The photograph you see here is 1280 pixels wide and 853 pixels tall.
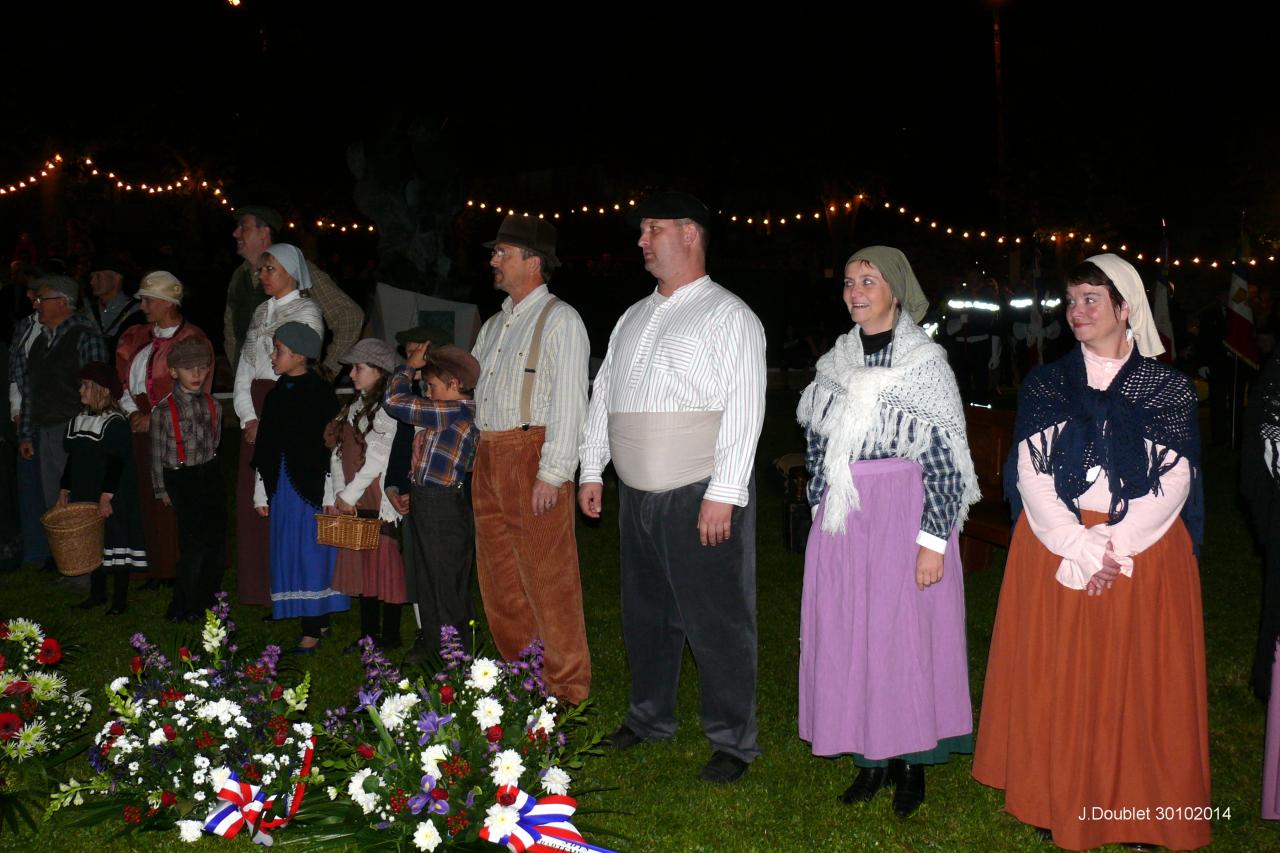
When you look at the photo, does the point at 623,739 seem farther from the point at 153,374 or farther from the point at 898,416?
the point at 153,374

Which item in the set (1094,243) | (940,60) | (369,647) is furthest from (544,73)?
(1094,243)

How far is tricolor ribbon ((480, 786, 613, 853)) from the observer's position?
12.9 ft

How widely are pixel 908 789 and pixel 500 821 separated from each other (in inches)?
65.6

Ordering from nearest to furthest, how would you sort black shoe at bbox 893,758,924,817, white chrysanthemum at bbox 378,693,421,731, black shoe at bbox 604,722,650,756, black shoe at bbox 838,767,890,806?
1. white chrysanthemum at bbox 378,693,421,731
2. black shoe at bbox 893,758,924,817
3. black shoe at bbox 838,767,890,806
4. black shoe at bbox 604,722,650,756

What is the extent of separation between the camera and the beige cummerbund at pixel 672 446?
4812mm

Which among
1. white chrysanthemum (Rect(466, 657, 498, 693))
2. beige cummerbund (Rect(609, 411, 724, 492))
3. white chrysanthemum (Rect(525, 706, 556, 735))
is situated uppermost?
beige cummerbund (Rect(609, 411, 724, 492))

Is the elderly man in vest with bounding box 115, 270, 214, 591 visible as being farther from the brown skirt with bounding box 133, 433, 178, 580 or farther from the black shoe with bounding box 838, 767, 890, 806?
the black shoe with bounding box 838, 767, 890, 806

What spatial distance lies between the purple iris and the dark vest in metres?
5.45

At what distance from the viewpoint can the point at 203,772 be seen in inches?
168

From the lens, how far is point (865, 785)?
15.6 feet

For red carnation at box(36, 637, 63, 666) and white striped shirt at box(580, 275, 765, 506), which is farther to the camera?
red carnation at box(36, 637, 63, 666)

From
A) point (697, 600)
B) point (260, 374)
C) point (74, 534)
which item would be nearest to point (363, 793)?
point (697, 600)

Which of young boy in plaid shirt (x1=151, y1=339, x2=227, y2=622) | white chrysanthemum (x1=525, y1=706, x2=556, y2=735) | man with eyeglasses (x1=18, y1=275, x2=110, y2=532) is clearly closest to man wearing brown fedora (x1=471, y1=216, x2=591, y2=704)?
white chrysanthemum (x1=525, y1=706, x2=556, y2=735)

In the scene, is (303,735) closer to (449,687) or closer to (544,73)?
(449,687)
